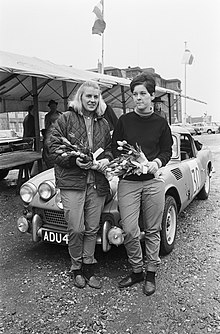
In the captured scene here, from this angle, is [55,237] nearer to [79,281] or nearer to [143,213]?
[79,281]

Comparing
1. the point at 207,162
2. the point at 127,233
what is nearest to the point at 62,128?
the point at 127,233

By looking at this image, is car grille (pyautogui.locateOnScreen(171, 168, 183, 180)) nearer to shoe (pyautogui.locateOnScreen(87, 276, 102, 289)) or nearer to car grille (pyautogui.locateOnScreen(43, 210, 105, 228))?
car grille (pyautogui.locateOnScreen(43, 210, 105, 228))

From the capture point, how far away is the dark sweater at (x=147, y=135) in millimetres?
2980

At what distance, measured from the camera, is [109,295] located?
9.57ft

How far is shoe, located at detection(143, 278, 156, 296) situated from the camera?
2.91m

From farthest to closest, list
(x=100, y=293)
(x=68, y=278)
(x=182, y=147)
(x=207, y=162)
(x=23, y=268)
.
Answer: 1. (x=207, y=162)
2. (x=182, y=147)
3. (x=23, y=268)
4. (x=68, y=278)
5. (x=100, y=293)

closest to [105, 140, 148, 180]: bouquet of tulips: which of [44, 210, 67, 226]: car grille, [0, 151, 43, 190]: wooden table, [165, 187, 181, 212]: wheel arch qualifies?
[44, 210, 67, 226]: car grille

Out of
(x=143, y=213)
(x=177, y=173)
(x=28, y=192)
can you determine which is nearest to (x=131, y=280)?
(x=143, y=213)

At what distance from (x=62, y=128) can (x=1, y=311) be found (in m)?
1.60

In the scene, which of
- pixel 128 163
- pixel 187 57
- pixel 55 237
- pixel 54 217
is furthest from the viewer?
pixel 187 57

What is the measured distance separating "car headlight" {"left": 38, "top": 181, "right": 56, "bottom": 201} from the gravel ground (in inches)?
28.3

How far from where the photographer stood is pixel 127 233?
2.96m

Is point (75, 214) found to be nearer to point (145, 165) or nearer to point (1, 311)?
point (145, 165)

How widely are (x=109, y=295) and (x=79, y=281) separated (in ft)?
1.05
